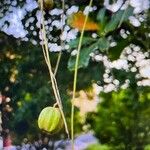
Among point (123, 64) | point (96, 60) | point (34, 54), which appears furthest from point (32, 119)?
point (123, 64)

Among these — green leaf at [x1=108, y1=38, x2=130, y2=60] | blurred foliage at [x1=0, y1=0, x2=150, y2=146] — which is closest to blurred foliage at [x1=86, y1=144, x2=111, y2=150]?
blurred foliage at [x1=0, y1=0, x2=150, y2=146]

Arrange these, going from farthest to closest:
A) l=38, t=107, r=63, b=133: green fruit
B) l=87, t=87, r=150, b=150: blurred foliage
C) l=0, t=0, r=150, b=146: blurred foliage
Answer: l=87, t=87, r=150, b=150: blurred foliage
l=0, t=0, r=150, b=146: blurred foliage
l=38, t=107, r=63, b=133: green fruit

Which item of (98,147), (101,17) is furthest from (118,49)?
(98,147)

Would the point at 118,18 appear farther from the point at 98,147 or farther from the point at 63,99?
the point at 98,147

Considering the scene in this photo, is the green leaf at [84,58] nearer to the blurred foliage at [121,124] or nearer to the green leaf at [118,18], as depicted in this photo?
the green leaf at [118,18]

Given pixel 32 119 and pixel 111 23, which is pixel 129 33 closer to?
pixel 111 23

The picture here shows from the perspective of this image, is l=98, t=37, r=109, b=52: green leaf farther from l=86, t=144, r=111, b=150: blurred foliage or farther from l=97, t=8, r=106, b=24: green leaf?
l=86, t=144, r=111, b=150: blurred foliage
